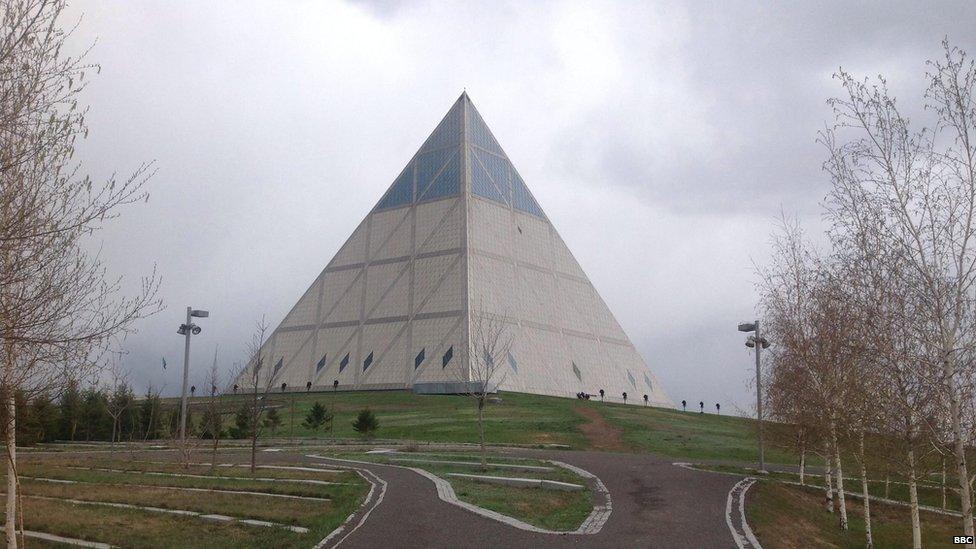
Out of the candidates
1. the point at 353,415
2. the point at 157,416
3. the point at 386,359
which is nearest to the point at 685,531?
the point at 353,415

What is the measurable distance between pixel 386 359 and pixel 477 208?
1697 centimetres

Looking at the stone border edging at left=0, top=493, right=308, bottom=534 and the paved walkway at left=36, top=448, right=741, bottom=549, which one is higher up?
the paved walkway at left=36, top=448, right=741, bottom=549

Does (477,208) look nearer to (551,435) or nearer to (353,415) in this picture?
(353,415)

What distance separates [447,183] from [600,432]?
3842 cm

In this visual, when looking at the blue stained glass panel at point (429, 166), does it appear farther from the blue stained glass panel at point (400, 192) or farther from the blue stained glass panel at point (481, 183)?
the blue stained glass panel at point (481, 183)

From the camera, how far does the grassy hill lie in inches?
1703

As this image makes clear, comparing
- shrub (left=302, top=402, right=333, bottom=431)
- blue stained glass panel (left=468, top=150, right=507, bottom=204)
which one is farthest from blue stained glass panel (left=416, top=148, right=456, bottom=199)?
shrub (left=302, top=402, right=333, bottom=431)

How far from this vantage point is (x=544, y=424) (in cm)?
4850

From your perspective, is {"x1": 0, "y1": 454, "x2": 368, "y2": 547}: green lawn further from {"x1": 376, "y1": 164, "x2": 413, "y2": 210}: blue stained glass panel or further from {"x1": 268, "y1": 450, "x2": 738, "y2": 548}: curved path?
{"x1": 376, "y1": 164, "x2": 413, "y2": 210}: blue stained glass panel

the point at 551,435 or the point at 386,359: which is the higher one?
the point at 386,359

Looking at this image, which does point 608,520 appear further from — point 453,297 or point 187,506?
point 453,297

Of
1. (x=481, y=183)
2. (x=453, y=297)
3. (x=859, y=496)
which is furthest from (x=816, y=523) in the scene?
(x=481, y=183)

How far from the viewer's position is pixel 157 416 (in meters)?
55.2

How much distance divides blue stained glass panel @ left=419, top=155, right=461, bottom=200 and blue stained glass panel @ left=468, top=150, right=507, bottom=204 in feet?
4.51
